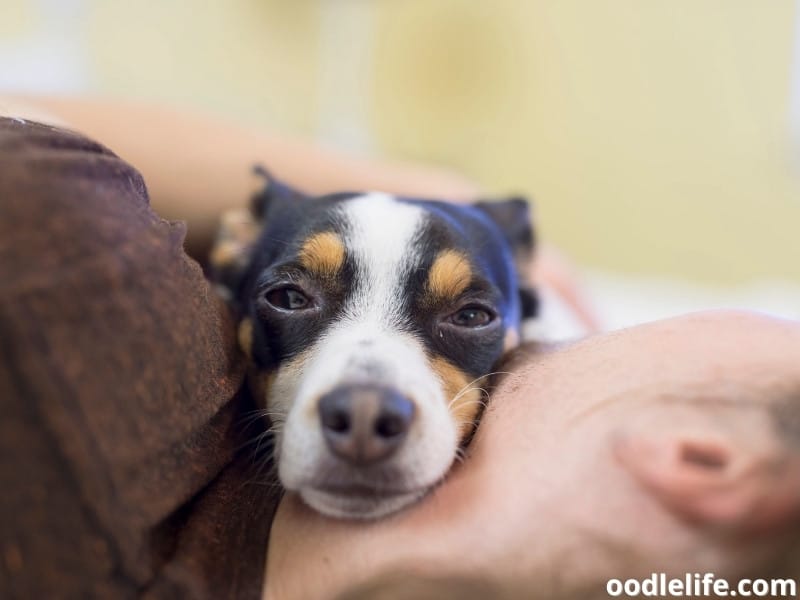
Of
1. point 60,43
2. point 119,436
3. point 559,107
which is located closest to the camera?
point 119,436

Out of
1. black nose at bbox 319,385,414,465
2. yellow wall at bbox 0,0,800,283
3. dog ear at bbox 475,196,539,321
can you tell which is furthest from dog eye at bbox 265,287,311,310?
yellow wall at bbox 0,0,800,283

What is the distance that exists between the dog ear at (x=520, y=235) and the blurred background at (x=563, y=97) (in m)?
1.98

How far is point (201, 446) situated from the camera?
2.66 feet

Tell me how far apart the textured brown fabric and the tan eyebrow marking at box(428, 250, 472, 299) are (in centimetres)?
44

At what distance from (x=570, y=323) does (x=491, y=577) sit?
1.29 m

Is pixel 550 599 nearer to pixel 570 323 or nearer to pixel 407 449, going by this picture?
pixel 407 449

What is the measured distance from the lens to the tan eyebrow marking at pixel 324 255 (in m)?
1.16

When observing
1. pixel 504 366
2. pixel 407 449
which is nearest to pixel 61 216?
pixel 407 449

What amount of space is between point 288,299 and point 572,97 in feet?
12.0

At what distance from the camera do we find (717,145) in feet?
13.6

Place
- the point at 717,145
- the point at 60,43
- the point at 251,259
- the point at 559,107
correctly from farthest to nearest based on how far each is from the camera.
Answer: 1. the point at 559,107
2. the point at 717,145
3. the point at 60,43
4. the point at 251,259

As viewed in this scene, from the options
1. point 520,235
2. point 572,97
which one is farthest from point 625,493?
point 572,97

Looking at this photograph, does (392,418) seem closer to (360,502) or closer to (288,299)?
(360,502)

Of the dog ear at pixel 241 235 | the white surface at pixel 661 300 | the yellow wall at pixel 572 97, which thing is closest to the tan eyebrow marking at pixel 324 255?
the dog ear at pixel 241 235
